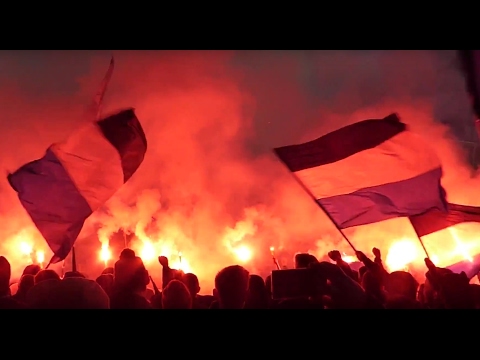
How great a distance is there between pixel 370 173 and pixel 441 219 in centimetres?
76

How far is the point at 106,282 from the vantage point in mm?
2979

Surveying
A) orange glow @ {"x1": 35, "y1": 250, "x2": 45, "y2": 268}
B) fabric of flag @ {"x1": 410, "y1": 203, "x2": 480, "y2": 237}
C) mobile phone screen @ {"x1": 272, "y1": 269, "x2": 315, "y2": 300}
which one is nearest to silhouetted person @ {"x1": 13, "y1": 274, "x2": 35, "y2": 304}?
mobile phone screen @ {"x1": 272, "y1": 269, "x2": 315, "y2": 300}

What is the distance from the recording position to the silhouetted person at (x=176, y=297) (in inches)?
101

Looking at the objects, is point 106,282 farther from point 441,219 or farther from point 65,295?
point 441,219

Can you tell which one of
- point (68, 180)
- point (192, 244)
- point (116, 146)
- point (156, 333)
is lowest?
point (156, 333)

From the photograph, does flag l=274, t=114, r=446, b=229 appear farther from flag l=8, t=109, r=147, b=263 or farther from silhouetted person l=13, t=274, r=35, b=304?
silhouetted person l=13, t=274, r=35, b=304

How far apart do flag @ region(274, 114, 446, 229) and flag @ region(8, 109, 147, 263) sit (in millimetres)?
1253

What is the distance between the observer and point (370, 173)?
4.01m

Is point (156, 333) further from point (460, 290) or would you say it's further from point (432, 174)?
point (432, 174)

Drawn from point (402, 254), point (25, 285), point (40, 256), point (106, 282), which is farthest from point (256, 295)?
point (402, 254)

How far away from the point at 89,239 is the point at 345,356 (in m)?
3.33

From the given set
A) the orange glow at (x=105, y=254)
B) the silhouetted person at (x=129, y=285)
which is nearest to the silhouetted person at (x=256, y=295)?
the silhouetted person at (x=129, y=285)

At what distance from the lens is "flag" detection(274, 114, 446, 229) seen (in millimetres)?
3938

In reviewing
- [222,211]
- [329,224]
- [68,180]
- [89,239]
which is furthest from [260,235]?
[68,180]
